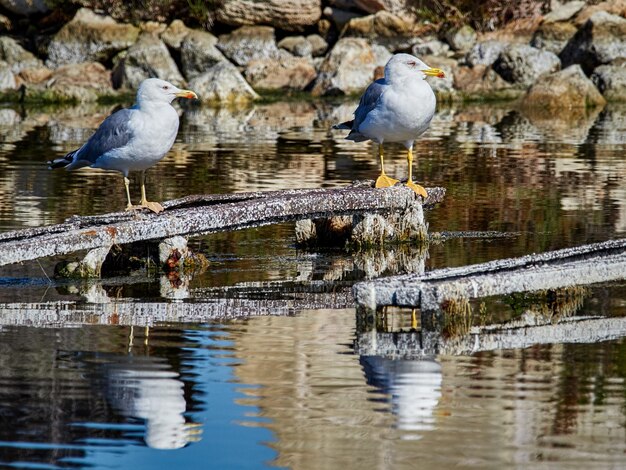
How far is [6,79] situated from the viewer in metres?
32.9

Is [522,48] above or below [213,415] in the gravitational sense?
above

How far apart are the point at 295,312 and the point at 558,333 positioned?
68.8 inches

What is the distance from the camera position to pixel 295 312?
8.55 meters

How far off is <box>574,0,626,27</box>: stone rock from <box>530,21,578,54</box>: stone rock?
2.27 feet

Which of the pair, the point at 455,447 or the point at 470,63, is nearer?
the point at 455,447

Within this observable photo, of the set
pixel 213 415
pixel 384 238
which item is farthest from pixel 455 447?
pixel 384 238

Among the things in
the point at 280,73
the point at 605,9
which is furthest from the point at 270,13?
the point at 605,9

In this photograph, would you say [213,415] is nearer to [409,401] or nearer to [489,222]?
[409,401]

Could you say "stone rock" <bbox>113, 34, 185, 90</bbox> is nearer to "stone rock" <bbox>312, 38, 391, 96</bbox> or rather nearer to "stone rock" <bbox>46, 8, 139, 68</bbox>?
"stone rock" <bbox>46, 8, 139, 68</bbox>

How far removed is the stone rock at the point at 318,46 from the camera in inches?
1395

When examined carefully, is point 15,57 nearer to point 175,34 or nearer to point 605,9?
point 175,34

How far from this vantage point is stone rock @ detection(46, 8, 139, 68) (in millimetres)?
34812

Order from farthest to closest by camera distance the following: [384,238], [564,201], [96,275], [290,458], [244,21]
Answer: [244,21] < [564,201] < [384,238] < [96,275] < [290,458]

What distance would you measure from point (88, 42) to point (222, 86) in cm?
523
